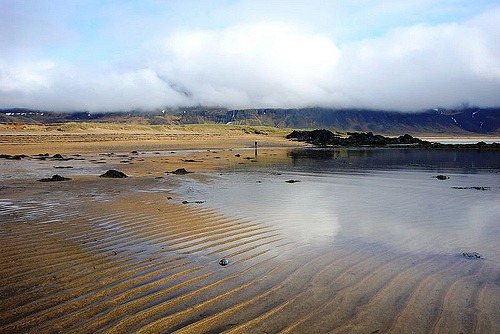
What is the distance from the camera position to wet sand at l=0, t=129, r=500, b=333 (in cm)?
430

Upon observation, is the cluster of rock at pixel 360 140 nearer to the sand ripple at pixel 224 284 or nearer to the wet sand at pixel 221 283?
the wet sand at pixel 221 283

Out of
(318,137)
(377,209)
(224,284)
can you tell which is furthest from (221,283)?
(318,137)

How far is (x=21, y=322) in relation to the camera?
423cm

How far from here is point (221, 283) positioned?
5.46m

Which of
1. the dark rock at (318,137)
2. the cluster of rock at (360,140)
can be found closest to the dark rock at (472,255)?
the cluster of rock at (360,140)

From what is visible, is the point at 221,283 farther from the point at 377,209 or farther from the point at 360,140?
the point at 360,140

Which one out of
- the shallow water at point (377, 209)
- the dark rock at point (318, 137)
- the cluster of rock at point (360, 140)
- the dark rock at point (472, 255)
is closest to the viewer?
the dark rock at point (472, 255)

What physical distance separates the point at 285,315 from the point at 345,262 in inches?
92.9

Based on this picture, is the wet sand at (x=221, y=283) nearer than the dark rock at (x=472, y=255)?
Yes

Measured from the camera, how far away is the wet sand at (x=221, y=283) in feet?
14.1

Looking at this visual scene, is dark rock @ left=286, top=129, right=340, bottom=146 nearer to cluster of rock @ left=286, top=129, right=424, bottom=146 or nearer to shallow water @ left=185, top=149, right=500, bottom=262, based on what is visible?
cluster of rock @ left=286, top=129, right=424, bottom=146

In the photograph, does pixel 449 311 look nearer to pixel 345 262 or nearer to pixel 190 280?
pixel 345 262

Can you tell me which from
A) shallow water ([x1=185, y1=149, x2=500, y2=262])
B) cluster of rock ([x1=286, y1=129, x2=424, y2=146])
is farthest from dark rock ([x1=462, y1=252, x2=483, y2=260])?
cluster of rock ([x1=286, y1=129, x2=424, y2=146])

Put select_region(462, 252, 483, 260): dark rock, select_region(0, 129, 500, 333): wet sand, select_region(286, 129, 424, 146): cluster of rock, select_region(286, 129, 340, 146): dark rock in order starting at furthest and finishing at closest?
select_region(286, 129, 340, 146): dark rock, select_region(286, 129, 424, 146): cluster of rock, select_region(462, 252, 483, 260): dark rock, select_region(0, 129, 500, 333): wet sand
